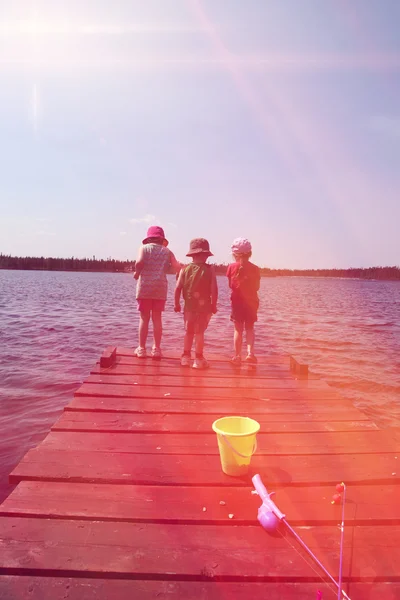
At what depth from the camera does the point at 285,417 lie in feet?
14.6

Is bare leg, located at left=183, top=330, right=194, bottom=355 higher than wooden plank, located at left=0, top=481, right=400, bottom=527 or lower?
higher

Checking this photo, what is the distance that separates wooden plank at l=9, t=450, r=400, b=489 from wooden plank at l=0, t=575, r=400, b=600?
927mm

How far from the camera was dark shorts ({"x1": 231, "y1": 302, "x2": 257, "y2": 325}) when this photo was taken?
20.9ft

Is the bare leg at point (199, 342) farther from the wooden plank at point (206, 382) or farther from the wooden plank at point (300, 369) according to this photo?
the wooden plank at point (300, 369)

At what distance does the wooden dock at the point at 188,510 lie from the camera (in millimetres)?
2012

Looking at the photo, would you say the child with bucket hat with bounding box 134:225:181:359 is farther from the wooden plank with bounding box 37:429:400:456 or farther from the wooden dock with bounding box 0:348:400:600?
the wooden plank with bounding box 37:429:400:456

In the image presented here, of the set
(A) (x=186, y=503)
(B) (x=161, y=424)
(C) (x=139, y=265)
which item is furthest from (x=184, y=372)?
(A) (x=186, y=503)

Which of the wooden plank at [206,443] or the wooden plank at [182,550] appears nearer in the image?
the wooden plank at [182,550]

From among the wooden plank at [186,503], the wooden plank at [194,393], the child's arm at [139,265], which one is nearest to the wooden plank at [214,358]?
the wooden plank at [194,393]

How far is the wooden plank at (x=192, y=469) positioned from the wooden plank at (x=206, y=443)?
4.1 inches

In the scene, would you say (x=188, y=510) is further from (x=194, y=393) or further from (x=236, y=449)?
(x=194, y=393)

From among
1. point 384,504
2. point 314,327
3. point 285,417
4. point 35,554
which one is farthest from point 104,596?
point 314,327

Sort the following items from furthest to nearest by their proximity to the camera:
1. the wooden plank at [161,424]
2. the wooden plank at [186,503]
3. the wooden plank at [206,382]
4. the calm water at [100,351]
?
the calm water at [100,351] < the wooden plank at [206,382] < the wooden plank at [161,424] < the wooden plank at [186,503]

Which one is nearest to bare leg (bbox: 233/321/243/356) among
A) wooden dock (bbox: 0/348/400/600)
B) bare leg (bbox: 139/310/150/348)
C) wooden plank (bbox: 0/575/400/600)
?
bare leg (bbox: 139/310/150/348)
